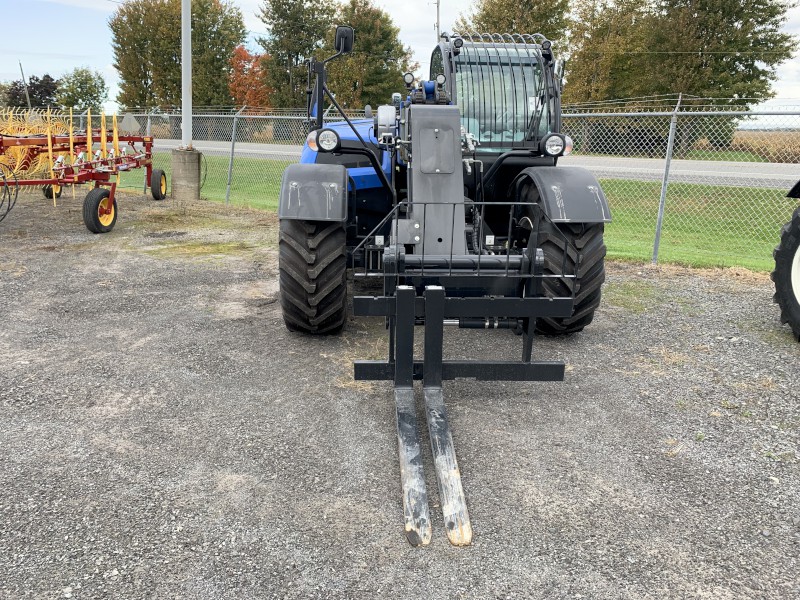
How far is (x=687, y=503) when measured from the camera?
3.18 m

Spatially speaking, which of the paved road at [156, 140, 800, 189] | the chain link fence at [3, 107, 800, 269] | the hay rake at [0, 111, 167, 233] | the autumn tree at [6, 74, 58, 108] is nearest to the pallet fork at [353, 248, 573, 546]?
the chain link fence at [3, 107, 800, 269]

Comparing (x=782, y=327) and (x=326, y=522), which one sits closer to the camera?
(x=326, y=522)

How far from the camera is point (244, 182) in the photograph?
661 inches

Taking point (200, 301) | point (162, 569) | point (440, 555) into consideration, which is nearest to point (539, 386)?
point (440, 555)

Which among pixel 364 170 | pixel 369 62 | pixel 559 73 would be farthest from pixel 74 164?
pixel 369 62

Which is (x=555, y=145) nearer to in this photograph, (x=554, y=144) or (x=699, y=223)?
(x=554, y=144)

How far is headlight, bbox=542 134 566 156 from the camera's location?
535cm

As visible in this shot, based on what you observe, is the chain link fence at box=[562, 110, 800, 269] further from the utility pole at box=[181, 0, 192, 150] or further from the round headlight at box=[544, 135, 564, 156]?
the utility pole at box=[181, 0, 192, 150]

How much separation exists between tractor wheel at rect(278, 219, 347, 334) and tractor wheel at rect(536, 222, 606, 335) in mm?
1500

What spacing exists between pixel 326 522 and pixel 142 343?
2.88m

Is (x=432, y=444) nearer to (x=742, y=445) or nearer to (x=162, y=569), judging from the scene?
(x=162, y=569)

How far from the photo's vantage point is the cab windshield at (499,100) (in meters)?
5.87

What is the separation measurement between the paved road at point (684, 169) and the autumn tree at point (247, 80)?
25.8m

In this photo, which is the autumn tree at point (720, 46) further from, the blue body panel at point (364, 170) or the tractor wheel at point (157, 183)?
the blue body panel at point (364, 170)
